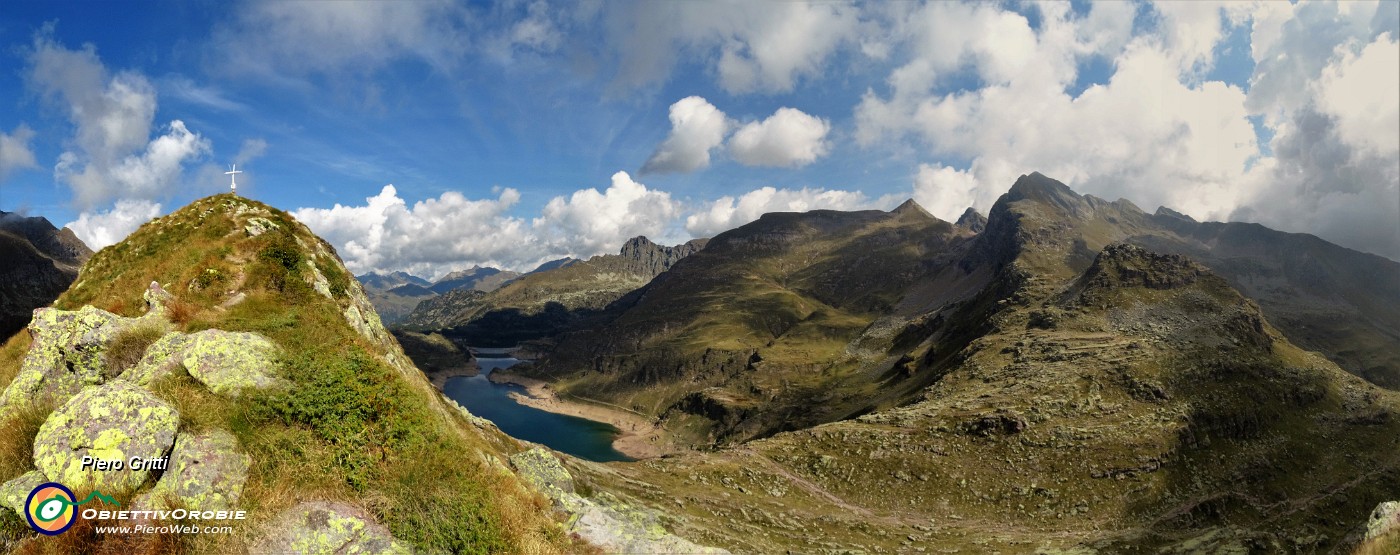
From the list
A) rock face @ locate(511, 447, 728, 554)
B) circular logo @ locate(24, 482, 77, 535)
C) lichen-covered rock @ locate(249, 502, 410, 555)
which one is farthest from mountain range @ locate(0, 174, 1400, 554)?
circular logo @ locate(24, 482, 77, 535)

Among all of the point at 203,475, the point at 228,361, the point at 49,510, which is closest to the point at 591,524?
the point at 203,475

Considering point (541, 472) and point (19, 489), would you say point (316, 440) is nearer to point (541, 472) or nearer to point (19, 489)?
point (19, 489)

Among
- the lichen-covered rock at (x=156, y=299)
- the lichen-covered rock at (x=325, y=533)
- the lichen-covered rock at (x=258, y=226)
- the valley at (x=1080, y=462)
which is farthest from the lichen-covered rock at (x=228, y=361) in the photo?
the valley at (x=1080, y=462)

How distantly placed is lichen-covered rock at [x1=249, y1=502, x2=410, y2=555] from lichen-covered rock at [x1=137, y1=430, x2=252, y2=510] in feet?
4.25

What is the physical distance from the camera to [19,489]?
1075 cm

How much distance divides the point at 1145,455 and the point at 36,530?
94943 millimetres

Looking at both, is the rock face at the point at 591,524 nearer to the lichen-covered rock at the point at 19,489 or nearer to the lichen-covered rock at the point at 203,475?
the lichen-covered rock at the point at 203,475

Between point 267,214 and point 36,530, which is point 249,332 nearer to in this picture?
point 36,530

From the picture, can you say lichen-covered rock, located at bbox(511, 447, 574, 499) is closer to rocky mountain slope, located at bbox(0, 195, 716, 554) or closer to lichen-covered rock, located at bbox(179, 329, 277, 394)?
rocky mountain slope, located at bbox(0, 195, 716, 554)

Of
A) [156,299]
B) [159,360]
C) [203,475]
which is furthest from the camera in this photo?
[156,299]

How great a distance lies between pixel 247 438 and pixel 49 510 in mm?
3119

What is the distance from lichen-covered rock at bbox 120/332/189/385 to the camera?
14.6 m

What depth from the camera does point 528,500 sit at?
16.7 m

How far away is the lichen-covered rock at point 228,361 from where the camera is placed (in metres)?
14.4
